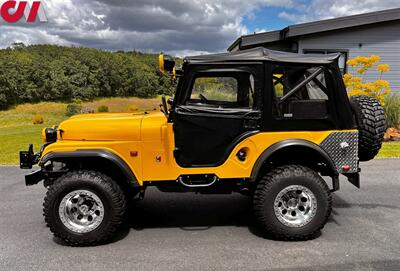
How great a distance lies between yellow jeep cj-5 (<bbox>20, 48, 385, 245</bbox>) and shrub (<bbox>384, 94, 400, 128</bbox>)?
27.3ft

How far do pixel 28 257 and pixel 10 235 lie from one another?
0.76m

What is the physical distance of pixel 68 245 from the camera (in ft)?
13.6

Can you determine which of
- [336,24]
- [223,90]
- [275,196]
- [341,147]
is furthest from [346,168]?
[336,24]

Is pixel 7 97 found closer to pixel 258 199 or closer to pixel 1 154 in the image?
pixel 1 154

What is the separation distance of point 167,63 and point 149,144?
0.94 m

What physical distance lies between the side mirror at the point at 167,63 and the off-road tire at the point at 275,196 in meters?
1.69

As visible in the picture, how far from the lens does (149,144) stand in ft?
13.6

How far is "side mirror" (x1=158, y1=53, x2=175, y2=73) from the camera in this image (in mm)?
4172

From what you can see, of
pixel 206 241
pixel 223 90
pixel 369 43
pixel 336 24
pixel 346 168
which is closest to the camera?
pixel 206 241

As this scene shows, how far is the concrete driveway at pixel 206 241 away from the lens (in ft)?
12.1

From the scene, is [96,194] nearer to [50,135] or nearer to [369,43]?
[50,135]

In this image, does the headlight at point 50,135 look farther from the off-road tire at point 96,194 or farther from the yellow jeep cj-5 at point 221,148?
the off-road tire at point 96,194

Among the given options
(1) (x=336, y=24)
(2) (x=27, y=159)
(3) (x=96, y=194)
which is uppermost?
(1) (x=336, y=24)

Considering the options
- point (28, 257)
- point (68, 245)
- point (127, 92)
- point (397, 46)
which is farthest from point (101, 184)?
point (127, 92)
